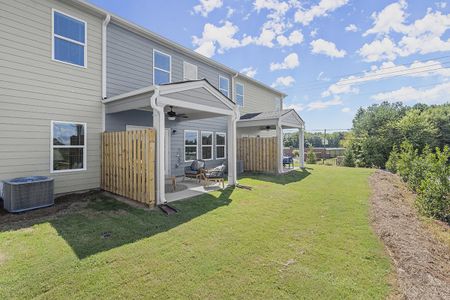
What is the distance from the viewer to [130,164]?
629 cm

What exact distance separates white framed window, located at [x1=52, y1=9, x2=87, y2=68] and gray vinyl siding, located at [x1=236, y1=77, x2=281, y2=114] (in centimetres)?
918

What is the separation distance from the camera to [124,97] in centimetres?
681

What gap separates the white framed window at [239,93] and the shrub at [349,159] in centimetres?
1026

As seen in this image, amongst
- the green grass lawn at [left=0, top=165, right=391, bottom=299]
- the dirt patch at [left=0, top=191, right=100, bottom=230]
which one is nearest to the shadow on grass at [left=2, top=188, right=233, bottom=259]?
the green grass lawn at [left=0, top=165, right=391, bottom=299]

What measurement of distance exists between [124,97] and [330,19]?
13.5 metres

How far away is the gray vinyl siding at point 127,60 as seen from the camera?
25.8 feet

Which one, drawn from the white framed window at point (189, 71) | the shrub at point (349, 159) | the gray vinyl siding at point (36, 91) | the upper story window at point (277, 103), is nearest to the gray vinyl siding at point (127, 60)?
the gray vinyl siding at point (36, 91)

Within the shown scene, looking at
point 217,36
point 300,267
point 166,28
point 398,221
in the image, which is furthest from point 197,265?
point 217,36

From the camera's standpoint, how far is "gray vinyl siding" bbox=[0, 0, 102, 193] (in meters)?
5.75

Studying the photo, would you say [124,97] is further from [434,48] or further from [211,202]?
[434,48]

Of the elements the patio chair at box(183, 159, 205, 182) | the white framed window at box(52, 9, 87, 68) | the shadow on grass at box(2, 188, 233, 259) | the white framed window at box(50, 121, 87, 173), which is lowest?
the shadow on grass at box(2, 188, 233, 259)

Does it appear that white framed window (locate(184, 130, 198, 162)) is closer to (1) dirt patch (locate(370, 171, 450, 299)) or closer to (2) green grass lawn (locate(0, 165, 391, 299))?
(2) green grass lawn (locate(0, 165, 391, 299))

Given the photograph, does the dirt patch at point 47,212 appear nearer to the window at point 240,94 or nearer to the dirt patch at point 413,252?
the dirt patch at point 413,252

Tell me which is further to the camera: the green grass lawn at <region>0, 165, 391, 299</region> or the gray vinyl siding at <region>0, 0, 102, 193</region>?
the gray vinyl siding at <region>0, 0, 102, 193</region>
